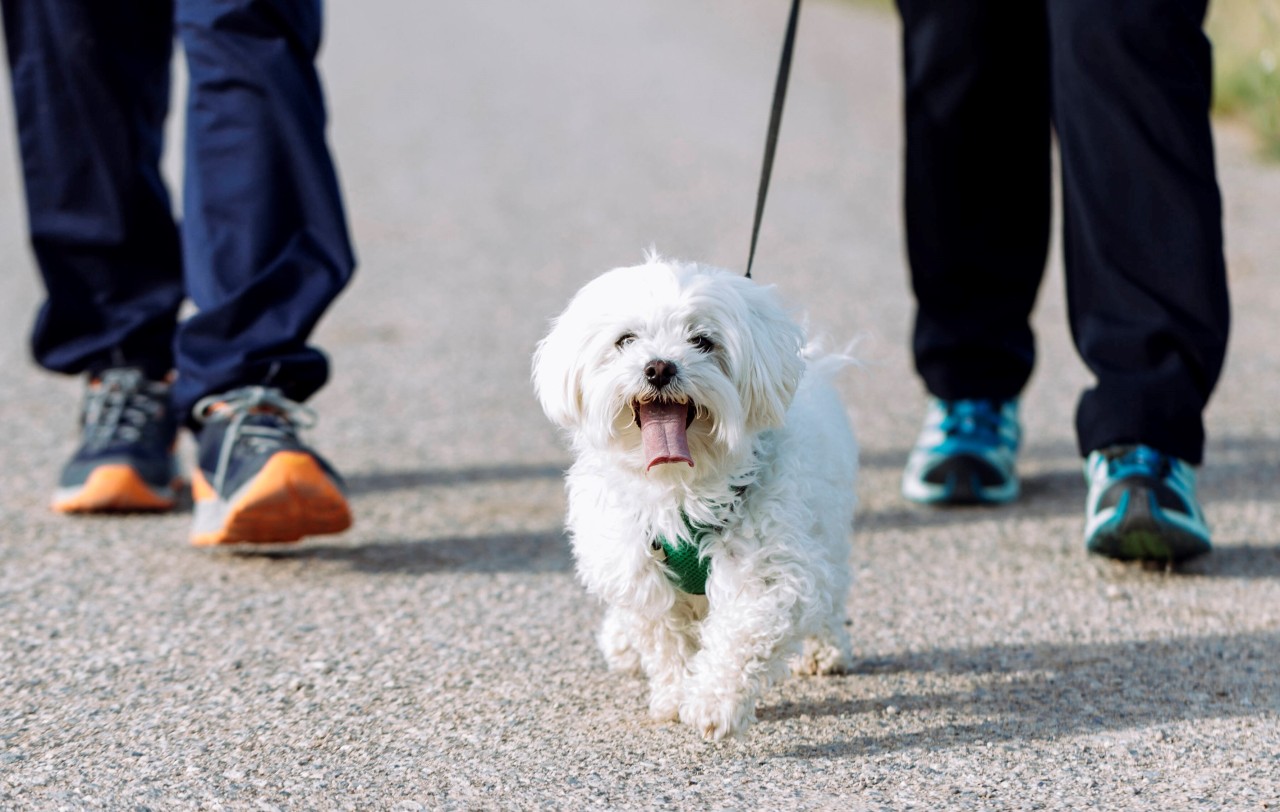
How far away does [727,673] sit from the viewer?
2576mm

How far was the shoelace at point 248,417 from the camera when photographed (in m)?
3.53

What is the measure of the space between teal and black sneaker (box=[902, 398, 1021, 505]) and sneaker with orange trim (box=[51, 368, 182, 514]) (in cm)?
197

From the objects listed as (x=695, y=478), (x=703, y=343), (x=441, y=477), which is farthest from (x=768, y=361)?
(x=441, y=477)

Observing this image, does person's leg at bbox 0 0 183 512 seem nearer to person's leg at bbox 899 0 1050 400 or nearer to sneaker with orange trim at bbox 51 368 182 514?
sneaker with orange trim at bbox 51 368 182 514

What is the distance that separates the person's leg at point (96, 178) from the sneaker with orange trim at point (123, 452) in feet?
0.24

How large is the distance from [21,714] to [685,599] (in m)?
1.20

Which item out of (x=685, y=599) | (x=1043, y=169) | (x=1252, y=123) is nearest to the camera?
(x=685, y=599)

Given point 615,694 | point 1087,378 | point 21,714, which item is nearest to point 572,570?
point 615,694

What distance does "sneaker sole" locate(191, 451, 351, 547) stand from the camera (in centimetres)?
339

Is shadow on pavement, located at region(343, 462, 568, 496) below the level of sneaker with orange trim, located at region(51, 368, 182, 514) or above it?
below

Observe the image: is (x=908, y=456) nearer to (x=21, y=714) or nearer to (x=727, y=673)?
(x=727, y=673)

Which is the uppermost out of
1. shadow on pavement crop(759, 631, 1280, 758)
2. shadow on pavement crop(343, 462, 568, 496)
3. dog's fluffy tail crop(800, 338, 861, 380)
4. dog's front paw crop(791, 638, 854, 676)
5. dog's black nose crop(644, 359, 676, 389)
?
dog's black nose crop(644, 359, 676, 389)

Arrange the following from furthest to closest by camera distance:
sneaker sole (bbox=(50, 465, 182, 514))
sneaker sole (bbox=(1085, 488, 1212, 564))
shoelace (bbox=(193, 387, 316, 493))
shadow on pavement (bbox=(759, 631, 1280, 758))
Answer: sneaker sole (bbox=(50, 465, 182, 514)) → shoelace (bbox=(193, 387, 316, 493)) → sneaker sole (bbox=(1085, 488, 1212, 564)) → shadow on pavement (bbox=(759, 631, 1280, 758))

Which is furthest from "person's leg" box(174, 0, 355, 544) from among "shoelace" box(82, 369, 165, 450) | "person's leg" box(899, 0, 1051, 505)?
"person's leg" box(899, 0, 1051, 505)
